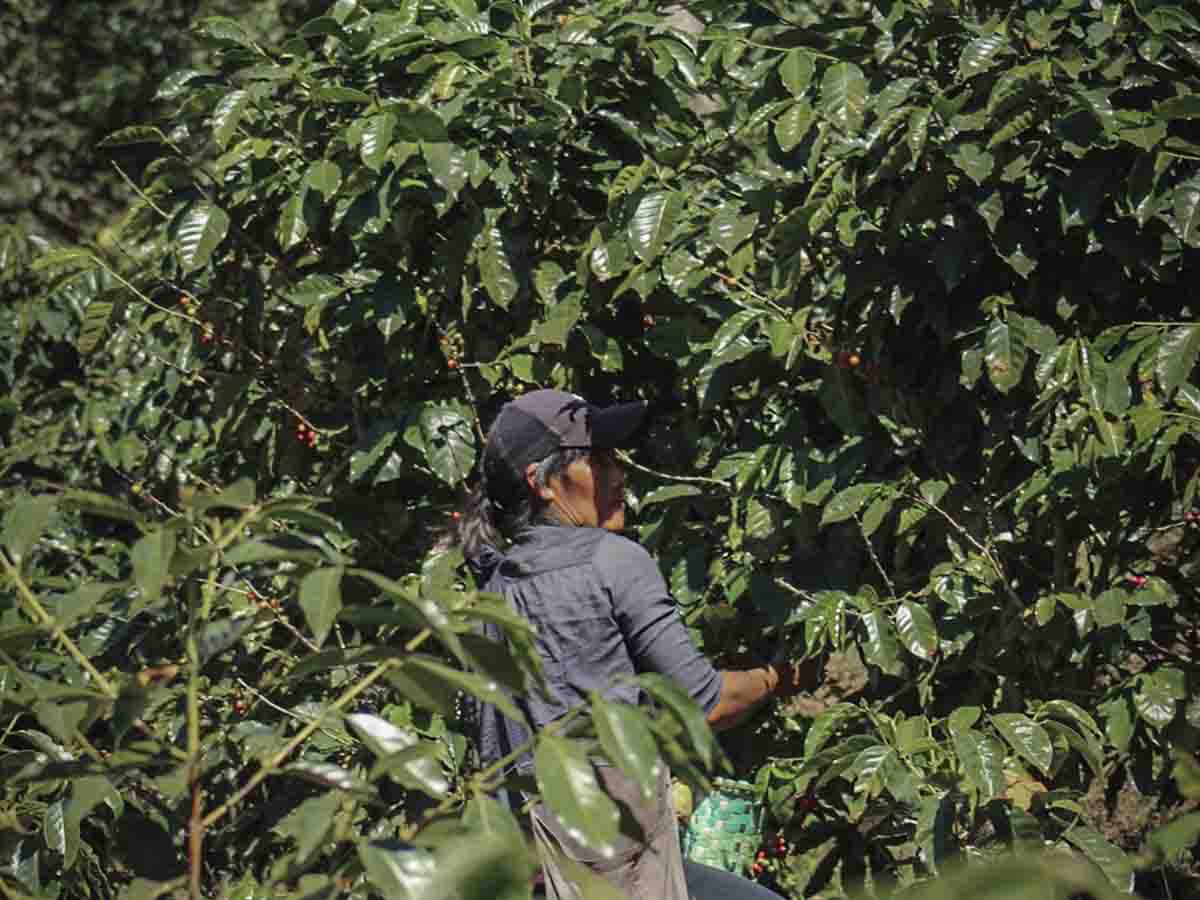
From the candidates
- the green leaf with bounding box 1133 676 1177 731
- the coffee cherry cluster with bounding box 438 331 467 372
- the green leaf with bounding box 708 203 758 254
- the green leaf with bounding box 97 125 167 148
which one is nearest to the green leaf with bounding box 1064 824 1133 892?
the green leaf with bounding box 1133 676 1177 731

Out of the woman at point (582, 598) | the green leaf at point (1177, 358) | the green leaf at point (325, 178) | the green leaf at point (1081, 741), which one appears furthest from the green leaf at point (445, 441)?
the green leaf at point (1177, 358)

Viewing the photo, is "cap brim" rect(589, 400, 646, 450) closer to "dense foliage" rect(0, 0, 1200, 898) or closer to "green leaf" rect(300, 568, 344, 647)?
"dense foliage" rect(0, 0, 1200, 898)

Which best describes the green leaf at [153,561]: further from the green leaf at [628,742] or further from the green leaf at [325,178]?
the green leaf at [325,178]

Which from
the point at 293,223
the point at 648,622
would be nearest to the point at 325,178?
the point at 293,223

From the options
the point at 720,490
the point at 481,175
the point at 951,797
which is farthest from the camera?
the point at 720,490

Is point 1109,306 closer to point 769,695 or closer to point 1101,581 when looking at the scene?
point 1101,581

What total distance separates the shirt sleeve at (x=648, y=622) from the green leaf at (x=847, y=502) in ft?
1.37

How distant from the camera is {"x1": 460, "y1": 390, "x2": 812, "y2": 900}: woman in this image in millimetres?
2504

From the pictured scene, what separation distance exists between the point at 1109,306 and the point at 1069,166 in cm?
28

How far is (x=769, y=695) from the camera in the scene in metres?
2.84

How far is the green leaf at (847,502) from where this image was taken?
2807 millimetres

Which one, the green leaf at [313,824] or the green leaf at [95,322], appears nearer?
the green leaf at [313,824]

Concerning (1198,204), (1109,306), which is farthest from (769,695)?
(1198,204)

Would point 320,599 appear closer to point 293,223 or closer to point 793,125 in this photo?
point 793,125
